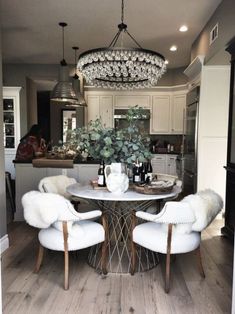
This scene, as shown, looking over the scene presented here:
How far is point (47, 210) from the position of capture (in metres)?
2.36

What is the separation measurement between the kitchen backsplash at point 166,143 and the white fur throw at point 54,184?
3896mm

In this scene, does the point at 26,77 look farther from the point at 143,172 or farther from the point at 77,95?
the point at 143,172

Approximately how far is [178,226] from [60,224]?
1047 mm

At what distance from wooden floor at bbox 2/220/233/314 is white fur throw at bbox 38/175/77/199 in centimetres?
72

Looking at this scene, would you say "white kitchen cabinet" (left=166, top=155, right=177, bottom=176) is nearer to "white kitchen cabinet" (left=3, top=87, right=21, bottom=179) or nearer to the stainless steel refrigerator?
the stainless steel refrigerator

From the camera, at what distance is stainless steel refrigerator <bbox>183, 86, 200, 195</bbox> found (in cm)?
470

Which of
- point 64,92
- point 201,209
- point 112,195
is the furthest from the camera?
point 64,92

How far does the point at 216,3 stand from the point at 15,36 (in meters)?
3.33

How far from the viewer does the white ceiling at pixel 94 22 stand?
369 centimetres

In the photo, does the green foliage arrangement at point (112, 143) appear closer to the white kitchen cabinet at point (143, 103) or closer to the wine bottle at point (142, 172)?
the wine bottle at point (142, 172)

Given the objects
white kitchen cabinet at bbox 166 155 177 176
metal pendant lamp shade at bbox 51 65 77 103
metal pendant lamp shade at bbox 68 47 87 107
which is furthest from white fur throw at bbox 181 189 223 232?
white kitchen cabinet at bbox 166 155 177 176

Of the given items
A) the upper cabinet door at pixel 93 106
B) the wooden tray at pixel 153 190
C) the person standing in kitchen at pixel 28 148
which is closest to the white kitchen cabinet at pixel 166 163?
the upper cabinet door at pixel 93 106

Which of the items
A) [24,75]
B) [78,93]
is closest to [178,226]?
[78,93]

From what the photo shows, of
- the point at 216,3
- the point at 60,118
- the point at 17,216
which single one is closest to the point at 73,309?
the point at 17,216
